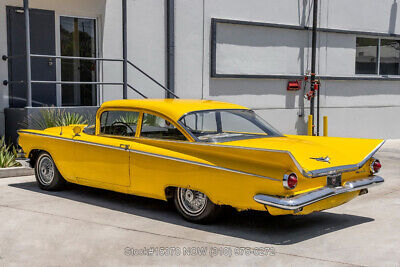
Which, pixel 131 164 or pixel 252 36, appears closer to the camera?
pixel 131 164

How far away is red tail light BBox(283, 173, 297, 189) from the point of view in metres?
5.65

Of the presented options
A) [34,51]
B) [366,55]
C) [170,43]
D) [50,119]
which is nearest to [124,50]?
[170,43]

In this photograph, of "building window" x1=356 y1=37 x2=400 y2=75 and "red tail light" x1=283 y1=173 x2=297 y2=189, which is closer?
"red tail light" x1=283 y1=173 x2=297 y2=189

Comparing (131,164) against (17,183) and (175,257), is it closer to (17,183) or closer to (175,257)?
(175,257)

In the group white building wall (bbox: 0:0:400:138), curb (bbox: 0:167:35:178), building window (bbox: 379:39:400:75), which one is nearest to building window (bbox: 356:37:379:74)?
building window (bbox: 379:39:400:75)

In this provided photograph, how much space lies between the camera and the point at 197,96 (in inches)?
565

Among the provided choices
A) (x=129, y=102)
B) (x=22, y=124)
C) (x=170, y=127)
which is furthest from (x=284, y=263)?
(x=22, y=124)

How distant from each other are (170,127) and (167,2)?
24.9 feet

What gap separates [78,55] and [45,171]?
5367 mm

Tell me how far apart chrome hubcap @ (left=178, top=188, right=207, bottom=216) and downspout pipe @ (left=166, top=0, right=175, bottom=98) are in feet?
24.2

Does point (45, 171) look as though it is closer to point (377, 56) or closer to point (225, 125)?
point (225, 125)

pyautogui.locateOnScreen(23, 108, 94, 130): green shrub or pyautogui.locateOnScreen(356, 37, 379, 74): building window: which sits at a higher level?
pyautogui.locateOnScreen(356, 37, 379, 74): building window

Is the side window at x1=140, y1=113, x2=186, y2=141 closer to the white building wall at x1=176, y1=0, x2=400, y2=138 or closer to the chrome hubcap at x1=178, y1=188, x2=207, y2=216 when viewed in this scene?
the chrome hubcap at x1=178, y1=188, x2=207, y2=216

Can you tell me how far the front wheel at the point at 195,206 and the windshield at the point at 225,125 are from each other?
64 cm
